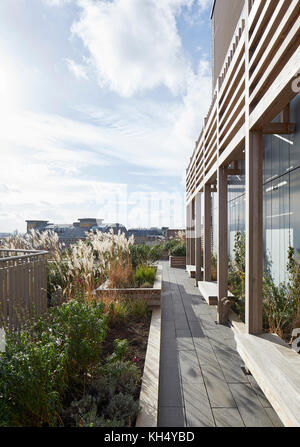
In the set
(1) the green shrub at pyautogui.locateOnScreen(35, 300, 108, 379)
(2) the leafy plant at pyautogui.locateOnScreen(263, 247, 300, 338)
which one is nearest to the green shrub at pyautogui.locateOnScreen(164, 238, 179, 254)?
(2) the leafy plant at pyautogui.locateOnScreen(263, 247, 300, 338)

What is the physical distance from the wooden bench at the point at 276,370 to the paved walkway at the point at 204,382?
0.91ft

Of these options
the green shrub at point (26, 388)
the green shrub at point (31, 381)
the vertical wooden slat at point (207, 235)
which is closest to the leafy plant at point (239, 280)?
the vertical wooden slat at point (207, 235)

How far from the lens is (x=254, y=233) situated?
97.7 inches

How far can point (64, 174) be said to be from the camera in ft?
38.8

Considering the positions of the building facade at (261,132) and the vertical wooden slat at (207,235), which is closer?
the building facade at (261,132)

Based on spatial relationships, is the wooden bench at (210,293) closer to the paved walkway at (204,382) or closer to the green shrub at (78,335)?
the paved walkway at (204,382)

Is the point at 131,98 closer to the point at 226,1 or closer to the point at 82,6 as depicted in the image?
the point at 82,6

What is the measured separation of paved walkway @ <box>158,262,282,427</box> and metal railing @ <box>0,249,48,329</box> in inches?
54.3

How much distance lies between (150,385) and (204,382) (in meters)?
0.51

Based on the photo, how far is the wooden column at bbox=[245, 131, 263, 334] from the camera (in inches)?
97.4

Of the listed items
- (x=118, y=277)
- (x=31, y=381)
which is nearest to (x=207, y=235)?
(x=118, y=277)

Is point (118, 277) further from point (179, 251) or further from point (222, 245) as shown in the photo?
point (179, 251)

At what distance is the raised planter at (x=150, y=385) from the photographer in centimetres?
174
